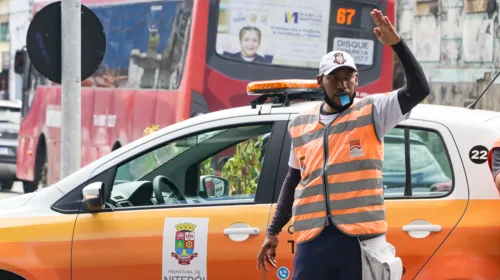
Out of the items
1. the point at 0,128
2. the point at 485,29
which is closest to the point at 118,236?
the point at 0,128

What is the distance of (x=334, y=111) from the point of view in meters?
4.54

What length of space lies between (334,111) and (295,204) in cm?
40

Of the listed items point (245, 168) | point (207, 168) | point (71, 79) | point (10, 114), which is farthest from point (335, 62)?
point (10, 114)

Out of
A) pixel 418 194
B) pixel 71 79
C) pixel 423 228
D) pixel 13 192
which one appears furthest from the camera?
pixel 13 192

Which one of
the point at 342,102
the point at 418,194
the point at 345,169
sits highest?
the point at 342,102

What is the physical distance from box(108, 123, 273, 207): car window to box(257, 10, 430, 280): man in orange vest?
0.96 meters

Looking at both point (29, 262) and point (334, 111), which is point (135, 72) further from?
point (334, 111)

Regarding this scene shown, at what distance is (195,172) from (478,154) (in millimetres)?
1566

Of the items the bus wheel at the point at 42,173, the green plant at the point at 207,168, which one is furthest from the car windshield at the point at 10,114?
the green plant at the point at 207,168

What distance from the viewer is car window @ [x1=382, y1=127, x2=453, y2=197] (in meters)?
5.15

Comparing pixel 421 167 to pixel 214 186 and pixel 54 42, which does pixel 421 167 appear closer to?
pixel 214 186

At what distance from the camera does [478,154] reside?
5.09 meters

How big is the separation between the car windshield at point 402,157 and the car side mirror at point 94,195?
4.36 ft

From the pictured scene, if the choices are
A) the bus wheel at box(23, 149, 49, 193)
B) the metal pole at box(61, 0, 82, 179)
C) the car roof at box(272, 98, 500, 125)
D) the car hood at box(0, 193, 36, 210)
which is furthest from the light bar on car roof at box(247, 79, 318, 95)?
the bus wheel at box(23, 149, 49, 193)
